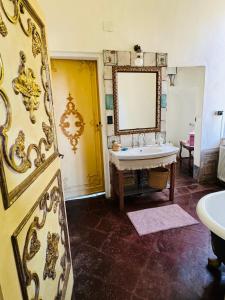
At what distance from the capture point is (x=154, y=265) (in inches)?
70.5

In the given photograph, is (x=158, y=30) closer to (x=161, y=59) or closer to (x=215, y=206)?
(x=161, y=59)

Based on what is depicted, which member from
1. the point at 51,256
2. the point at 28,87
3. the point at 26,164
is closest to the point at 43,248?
the point at 51,256

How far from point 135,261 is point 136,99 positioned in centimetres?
219

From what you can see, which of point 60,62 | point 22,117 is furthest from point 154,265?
point 60,62

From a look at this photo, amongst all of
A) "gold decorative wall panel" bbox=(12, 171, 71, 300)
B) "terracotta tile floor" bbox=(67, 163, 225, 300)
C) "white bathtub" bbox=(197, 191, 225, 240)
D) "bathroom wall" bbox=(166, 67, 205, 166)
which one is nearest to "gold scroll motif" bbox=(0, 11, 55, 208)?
"gold decorative wall panel" bbox=(12, 171, 71, 300)

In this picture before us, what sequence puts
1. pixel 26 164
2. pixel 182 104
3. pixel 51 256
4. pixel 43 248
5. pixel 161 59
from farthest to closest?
pixel 182 104
pixel 161 59
pixel 51 256
pixel 43 248
pixel 26 164

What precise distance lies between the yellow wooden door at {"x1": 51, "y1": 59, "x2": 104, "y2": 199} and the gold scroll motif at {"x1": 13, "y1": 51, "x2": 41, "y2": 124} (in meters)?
1.93

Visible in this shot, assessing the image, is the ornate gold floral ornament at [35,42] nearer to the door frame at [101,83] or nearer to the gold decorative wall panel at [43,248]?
the gold decorative wall panel at [43,248]

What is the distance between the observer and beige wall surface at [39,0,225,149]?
241 centimetres

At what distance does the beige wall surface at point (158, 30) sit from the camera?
2406mm

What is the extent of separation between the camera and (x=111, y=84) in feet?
9.04

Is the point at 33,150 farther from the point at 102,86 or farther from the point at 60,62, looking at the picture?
the point at 60,62

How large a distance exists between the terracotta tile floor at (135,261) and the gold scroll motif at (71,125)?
111 cm

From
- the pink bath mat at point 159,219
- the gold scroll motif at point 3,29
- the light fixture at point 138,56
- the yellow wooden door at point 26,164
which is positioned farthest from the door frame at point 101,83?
the gold scroll motif at point 3,29
